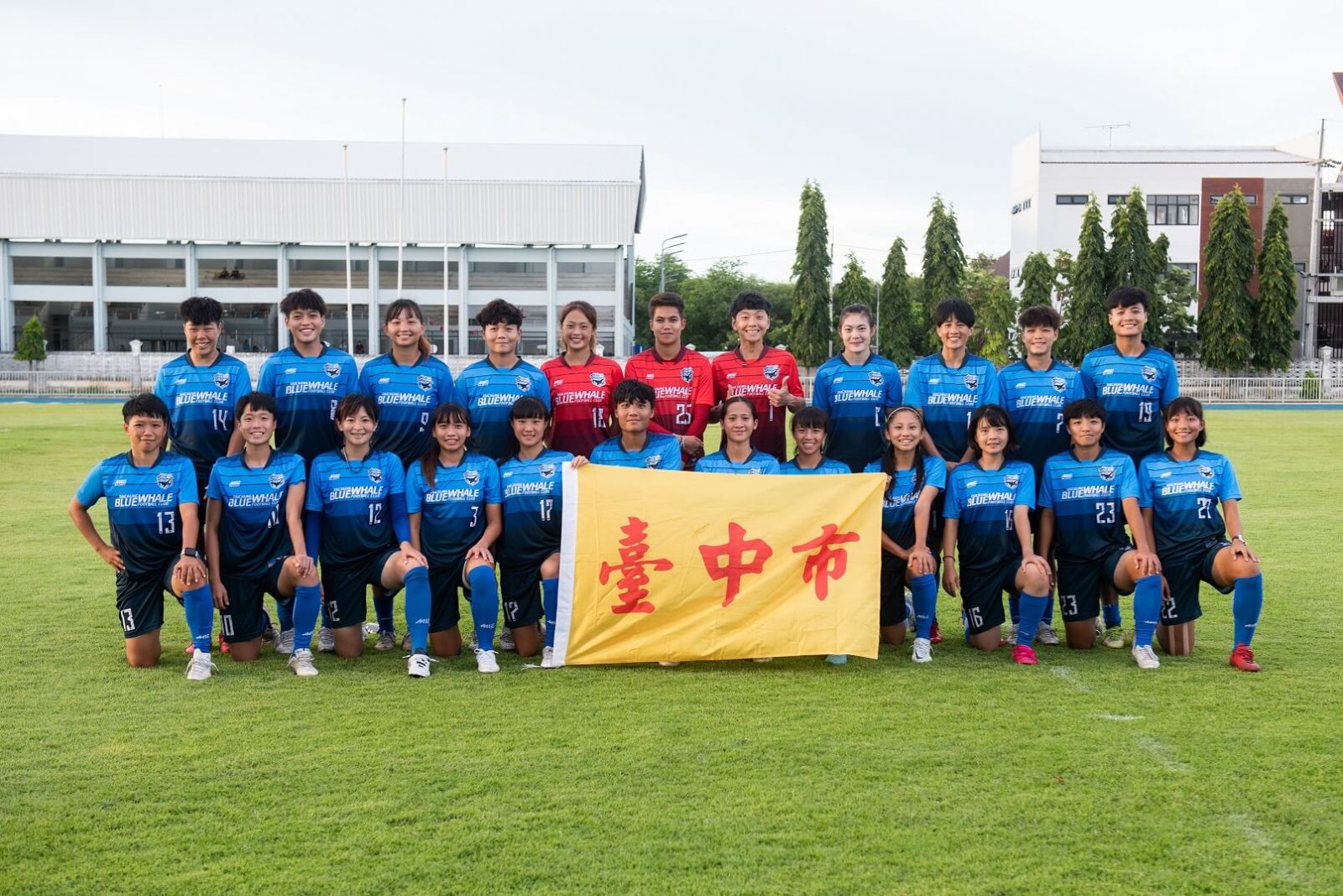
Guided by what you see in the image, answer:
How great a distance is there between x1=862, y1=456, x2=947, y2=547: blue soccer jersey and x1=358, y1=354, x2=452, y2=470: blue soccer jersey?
218 centimetres

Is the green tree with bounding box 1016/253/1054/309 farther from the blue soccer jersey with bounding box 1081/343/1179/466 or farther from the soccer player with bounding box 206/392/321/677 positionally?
the soccer player with bounding box 206/392/321/677

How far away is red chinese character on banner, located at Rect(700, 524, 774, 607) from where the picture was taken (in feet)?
16.2

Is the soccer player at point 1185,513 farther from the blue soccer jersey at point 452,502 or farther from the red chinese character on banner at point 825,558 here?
the blue soccer jersey at point 452,502

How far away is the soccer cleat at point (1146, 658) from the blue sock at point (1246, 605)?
0.36 metres

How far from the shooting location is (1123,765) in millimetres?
3578

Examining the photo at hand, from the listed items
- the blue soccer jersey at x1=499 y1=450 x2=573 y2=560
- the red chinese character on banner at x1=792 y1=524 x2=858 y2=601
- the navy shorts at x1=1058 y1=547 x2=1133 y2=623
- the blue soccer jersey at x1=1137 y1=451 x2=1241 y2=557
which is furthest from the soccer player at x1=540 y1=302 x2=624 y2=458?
the blue soccer jersey at x1=1137 y1=451 x2=1241 y2=557

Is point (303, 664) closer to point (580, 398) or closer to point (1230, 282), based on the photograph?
point (580, 398)

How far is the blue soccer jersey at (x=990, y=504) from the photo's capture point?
5.21m

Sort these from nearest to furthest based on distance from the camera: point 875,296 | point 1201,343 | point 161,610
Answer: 1. point 161,610
2. point 1201,343
3. point 875,296

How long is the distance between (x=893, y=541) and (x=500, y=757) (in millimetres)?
2374

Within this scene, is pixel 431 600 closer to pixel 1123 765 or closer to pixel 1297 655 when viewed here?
pixel 1123 765

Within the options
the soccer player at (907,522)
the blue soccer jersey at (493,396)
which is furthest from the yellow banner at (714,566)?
the blue soccer jersey at (493,396)

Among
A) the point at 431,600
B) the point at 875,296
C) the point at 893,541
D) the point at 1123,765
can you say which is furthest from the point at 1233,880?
the point at 875,296

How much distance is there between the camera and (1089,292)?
34.7m
